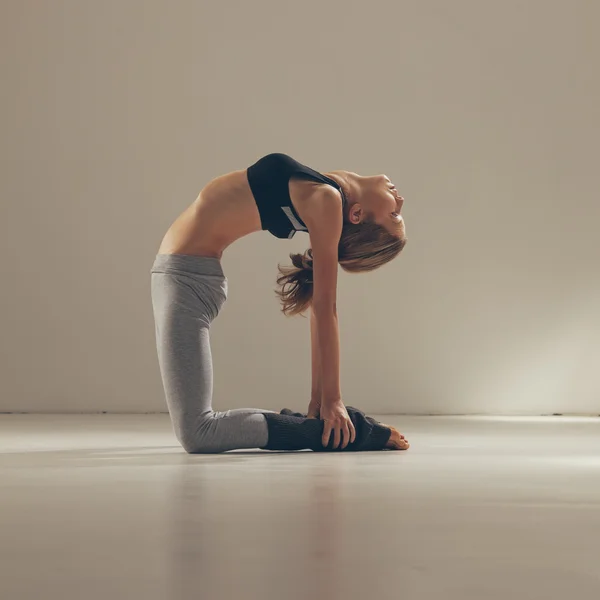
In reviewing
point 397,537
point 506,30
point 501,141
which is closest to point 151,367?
point 501,141

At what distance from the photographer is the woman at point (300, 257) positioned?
7.11 ft

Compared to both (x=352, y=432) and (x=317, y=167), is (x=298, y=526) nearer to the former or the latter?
(x=352, y=432)

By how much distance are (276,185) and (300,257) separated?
0.22 meters

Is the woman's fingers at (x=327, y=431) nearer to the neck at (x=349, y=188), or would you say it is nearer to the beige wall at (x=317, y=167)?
the neck at (x=349, y=188)

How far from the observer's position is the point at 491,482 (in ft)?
5.36

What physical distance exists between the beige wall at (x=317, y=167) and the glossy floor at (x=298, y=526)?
74.1 inches

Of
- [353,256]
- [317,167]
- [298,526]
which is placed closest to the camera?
[298,526]

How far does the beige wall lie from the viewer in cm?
408

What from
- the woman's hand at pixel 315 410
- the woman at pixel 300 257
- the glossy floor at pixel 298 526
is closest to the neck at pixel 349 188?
the woman at pixel 300 257

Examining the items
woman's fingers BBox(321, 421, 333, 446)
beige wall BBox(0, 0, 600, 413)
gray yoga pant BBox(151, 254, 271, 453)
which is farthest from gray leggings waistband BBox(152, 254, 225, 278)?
beige wall BBox(0, 0, 600, 413)

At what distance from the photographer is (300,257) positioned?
240 centimetres

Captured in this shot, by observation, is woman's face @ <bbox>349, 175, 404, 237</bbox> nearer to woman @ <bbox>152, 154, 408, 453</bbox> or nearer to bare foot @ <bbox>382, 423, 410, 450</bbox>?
woman @ <bbox>152, 154, 408, 453</bbox>

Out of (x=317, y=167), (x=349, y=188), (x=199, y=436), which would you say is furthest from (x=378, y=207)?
(x=317, y=167)

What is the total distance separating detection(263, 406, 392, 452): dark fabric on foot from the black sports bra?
0.45 m
